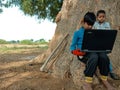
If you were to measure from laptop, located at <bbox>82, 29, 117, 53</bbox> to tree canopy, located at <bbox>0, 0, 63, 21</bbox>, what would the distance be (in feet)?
37.2

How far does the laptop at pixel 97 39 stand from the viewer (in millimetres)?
6770

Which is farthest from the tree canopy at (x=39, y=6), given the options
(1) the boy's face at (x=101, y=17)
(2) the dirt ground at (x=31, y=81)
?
(1) the boy's face at (x=101, y=17)

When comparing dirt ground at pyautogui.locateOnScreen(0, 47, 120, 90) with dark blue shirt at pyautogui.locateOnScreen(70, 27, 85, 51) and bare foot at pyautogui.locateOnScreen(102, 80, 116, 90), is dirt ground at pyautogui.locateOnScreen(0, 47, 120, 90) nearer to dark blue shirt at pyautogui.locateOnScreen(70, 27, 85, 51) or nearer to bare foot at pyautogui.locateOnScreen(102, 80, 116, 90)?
bare foot at pyautogui.locateOnScreen(102, 80, 116, 90)

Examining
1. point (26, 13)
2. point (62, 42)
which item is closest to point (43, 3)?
point (26, 13)

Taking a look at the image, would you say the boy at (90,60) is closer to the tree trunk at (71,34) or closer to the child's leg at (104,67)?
the child's leg at (104,67)

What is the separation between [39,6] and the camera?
61.2 ft

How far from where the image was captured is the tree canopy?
1827 cm

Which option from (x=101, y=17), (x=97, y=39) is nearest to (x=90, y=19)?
(x=101, y=17)

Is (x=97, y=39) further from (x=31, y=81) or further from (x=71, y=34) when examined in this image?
(x=31, y=81)

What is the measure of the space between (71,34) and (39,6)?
10543mm

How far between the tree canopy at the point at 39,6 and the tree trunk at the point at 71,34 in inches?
369

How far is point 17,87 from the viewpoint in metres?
7.71

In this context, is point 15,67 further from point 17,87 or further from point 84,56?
point 84,56

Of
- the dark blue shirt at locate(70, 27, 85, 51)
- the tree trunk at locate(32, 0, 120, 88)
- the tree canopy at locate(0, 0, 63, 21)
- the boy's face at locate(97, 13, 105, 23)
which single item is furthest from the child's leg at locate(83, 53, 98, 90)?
the tree canopy at locate(0, 0, 63, 21)
